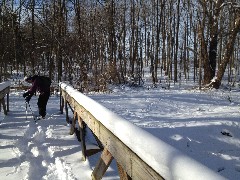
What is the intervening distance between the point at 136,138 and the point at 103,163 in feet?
5.16

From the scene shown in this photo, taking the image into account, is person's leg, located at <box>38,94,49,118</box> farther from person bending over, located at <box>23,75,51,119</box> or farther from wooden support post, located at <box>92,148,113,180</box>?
wooden support post, located at <box>92,148,113,180</box>

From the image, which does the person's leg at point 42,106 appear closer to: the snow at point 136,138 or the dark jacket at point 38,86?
the dark jacket at point 38,86

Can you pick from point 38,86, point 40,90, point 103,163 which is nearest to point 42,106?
point 40,90

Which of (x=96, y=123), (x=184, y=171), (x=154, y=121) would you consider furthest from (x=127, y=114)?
(x=184, y=171)

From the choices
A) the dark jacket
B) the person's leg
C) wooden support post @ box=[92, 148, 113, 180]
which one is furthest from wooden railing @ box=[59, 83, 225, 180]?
the dark jacket

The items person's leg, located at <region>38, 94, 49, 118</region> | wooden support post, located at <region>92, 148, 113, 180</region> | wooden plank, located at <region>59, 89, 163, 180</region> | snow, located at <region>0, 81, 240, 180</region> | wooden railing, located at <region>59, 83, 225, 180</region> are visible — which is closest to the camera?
wooden railing, located at <region>59, 83, 225, 180</region>

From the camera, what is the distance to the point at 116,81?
79.9 ft

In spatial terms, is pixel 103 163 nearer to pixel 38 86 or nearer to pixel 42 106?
pixel 42 106

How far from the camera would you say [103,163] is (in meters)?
3.99

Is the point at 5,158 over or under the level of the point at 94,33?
under

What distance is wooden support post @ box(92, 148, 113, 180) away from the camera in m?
3.78

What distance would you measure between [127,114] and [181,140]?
2.99 m

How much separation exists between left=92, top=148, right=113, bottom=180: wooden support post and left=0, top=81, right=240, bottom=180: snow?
41cm

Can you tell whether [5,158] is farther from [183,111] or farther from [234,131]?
[183,111]
